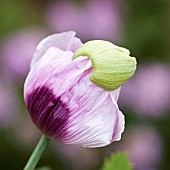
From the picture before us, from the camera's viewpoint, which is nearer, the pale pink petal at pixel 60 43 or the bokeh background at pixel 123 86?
the pale pink petal at pixel 60 43

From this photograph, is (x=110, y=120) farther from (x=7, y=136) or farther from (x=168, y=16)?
(x=168, y=16)

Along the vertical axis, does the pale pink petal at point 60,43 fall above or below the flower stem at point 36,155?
above

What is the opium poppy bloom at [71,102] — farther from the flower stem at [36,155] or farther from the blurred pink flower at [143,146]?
the blurred pink flower at [143,146]

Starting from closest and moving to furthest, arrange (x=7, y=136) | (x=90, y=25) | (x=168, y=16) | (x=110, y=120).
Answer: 1. (x=110, y=120)
2. (x=7, y=136)
3. (x=90, y=25)
4. (x=168, y=16)

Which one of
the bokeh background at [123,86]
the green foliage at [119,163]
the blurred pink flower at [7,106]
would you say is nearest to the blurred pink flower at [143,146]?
the bokeh background at [123,86]

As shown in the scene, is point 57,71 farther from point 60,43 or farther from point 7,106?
point 7,106

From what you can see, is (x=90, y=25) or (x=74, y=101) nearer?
(x=74, y=101)

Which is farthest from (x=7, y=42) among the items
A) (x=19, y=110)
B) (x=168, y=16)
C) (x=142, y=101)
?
(x=168, y=16)

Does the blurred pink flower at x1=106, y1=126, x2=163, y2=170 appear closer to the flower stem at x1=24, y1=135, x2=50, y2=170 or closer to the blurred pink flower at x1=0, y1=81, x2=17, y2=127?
the blurred pink flower at x1=0, y1=81, x2=17, y2=127
